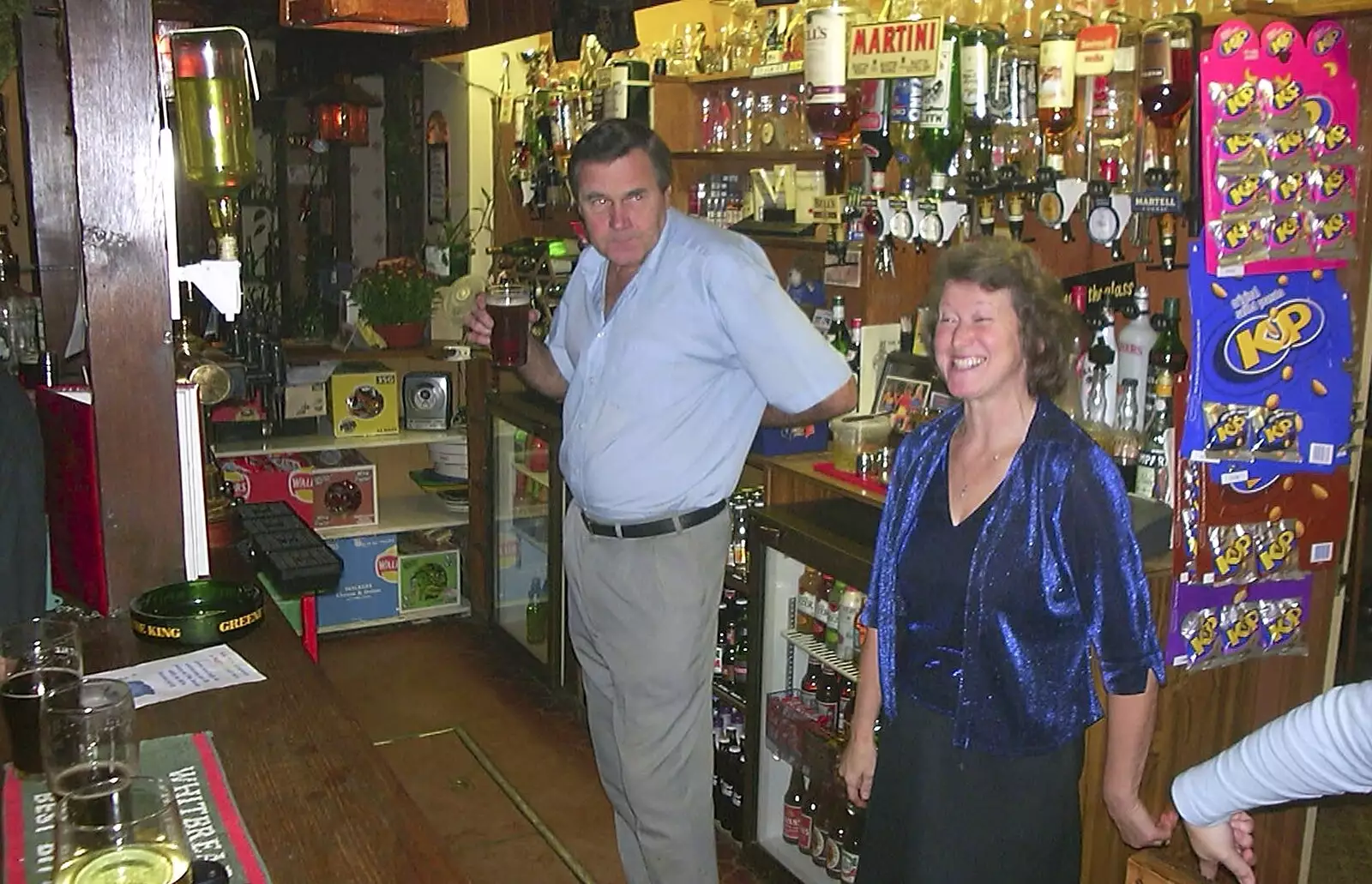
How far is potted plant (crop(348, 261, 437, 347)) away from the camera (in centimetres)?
505

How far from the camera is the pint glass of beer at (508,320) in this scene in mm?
2822

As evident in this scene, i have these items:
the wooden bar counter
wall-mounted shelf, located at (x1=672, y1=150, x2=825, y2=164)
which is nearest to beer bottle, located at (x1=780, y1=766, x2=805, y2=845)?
the wooden bar counter

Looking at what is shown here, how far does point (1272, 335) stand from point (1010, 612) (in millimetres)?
989

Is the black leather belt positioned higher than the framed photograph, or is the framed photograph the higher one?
the framed photograph

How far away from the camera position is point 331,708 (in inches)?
69.6

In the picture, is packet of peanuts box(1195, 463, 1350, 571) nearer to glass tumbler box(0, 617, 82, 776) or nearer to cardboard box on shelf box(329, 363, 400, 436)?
glass tumbler box(0, 617, 82, 776)

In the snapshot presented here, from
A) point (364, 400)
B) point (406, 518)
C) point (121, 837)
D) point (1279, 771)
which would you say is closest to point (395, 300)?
point (364, 400)

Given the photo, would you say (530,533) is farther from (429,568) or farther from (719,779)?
(719,779)

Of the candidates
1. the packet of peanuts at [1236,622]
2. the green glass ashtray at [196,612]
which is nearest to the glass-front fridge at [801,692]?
the packet of peanuts at [1236,622]

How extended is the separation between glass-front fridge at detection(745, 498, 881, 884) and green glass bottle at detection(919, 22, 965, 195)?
0.89 m

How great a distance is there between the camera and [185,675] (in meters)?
1.86

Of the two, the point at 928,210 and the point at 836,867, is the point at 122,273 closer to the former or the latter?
the point at 928,210

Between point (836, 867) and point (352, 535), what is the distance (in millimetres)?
2651

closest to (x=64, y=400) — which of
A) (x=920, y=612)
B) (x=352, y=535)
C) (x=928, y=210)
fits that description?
(x=920, y=612)
